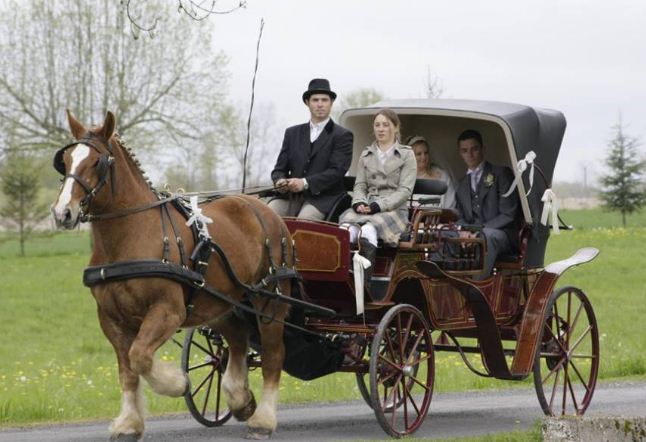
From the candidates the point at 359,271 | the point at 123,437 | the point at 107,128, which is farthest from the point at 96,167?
the point at 359,271

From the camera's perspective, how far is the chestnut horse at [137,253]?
7957 millimetres

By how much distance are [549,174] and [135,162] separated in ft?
13.9

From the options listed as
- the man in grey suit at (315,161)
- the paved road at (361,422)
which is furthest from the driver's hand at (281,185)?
the paved road at (361,422)

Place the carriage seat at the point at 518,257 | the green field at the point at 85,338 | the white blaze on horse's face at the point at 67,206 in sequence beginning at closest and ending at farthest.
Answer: the white blaze on horse's face at the point at 67,206
the carriage seat at the point at 518,257
the green field at the point at 85,338

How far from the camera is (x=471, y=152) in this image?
35.4 ft

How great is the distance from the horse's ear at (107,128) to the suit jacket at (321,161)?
223 centimetres

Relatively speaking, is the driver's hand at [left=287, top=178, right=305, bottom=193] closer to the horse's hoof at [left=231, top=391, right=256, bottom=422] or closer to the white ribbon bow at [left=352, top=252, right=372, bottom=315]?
the white ribbon bow at [left=352, top=252, right=372, bottom=315]

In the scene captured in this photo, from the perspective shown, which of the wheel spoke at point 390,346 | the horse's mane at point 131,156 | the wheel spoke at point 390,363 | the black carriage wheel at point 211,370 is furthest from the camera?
the black carriage wheel at point 211,370

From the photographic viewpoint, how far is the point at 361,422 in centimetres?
1041

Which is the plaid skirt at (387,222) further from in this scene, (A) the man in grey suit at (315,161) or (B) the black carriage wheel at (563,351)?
(B) the black carriage wheel at (563,351)

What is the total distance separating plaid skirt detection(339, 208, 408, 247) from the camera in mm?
9492

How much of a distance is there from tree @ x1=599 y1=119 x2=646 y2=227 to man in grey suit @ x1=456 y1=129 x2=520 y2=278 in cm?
3348

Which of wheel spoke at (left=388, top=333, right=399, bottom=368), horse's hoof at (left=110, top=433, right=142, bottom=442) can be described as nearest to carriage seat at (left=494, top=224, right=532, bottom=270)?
wheel spoke at (left=388, top=333, right=399, bottom=368)

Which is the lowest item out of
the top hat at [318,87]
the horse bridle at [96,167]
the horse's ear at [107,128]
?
the horse bridle at [96,167]
